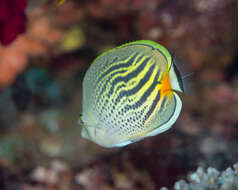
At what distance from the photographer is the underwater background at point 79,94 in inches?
107

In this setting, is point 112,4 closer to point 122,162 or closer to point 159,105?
point 122,162

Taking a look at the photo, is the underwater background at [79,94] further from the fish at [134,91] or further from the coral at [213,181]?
the fish at [134,91]

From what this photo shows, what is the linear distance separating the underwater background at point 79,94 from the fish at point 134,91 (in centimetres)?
65

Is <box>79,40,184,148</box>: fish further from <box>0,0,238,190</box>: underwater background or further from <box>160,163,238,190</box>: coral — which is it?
<box>0,0,238,190</box>: underwater background

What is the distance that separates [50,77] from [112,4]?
1.91m

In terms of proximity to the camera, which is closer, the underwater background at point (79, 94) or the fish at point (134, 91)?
the fish at point (134, 91)

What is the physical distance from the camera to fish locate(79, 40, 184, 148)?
1.43 metres

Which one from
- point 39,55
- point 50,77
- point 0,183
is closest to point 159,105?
point 0,183

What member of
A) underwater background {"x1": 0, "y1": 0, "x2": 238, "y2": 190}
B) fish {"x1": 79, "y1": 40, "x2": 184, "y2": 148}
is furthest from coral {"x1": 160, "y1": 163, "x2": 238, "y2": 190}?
fish {"x1": 79, "y1": 40, "x2": 184, "y2": 148}

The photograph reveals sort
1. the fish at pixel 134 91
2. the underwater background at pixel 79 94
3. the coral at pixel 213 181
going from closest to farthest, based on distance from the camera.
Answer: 1. the fish at pixel 134 91
2. the coral at pixel 213 181
3. the underwater background at pixel 79 94

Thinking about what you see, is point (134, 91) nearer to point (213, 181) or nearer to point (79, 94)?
point (213, 181)

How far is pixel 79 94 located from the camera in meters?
4.64

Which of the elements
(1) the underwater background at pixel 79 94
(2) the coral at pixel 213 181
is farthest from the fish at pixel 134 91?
(1) the underwater background at pixel 79 94

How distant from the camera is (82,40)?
174 inches
